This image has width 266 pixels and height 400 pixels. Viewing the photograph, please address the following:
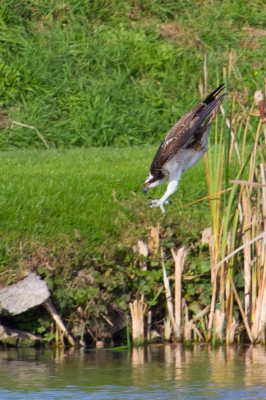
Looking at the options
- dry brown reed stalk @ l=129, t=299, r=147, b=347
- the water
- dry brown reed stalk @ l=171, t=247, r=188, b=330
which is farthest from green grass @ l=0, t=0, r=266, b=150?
the water

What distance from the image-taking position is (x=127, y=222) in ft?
23.6

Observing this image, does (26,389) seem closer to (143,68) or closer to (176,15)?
(143,68)

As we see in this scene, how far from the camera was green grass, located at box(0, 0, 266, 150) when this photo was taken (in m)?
11.1

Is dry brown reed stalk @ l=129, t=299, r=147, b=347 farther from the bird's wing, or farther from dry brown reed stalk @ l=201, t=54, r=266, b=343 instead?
the bird's wing

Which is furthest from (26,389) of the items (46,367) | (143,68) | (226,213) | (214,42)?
(214,42)

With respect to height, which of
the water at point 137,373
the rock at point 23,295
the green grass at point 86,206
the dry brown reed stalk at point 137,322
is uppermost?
the green grass at point 86,206

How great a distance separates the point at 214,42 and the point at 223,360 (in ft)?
24.3

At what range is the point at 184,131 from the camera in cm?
568

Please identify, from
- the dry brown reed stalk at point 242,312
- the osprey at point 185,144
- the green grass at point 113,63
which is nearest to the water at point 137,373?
the dry brown reed stalk at point 242,312

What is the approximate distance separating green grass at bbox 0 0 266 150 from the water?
474 centimetres

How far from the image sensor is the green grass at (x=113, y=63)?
1114 centimetres

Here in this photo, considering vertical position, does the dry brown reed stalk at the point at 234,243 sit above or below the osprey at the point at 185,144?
below

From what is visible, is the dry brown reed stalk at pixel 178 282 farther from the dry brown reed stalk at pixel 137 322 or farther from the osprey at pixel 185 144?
the osprey at pixel 185 144

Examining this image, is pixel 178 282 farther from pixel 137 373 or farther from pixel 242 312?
pixel 137 373
